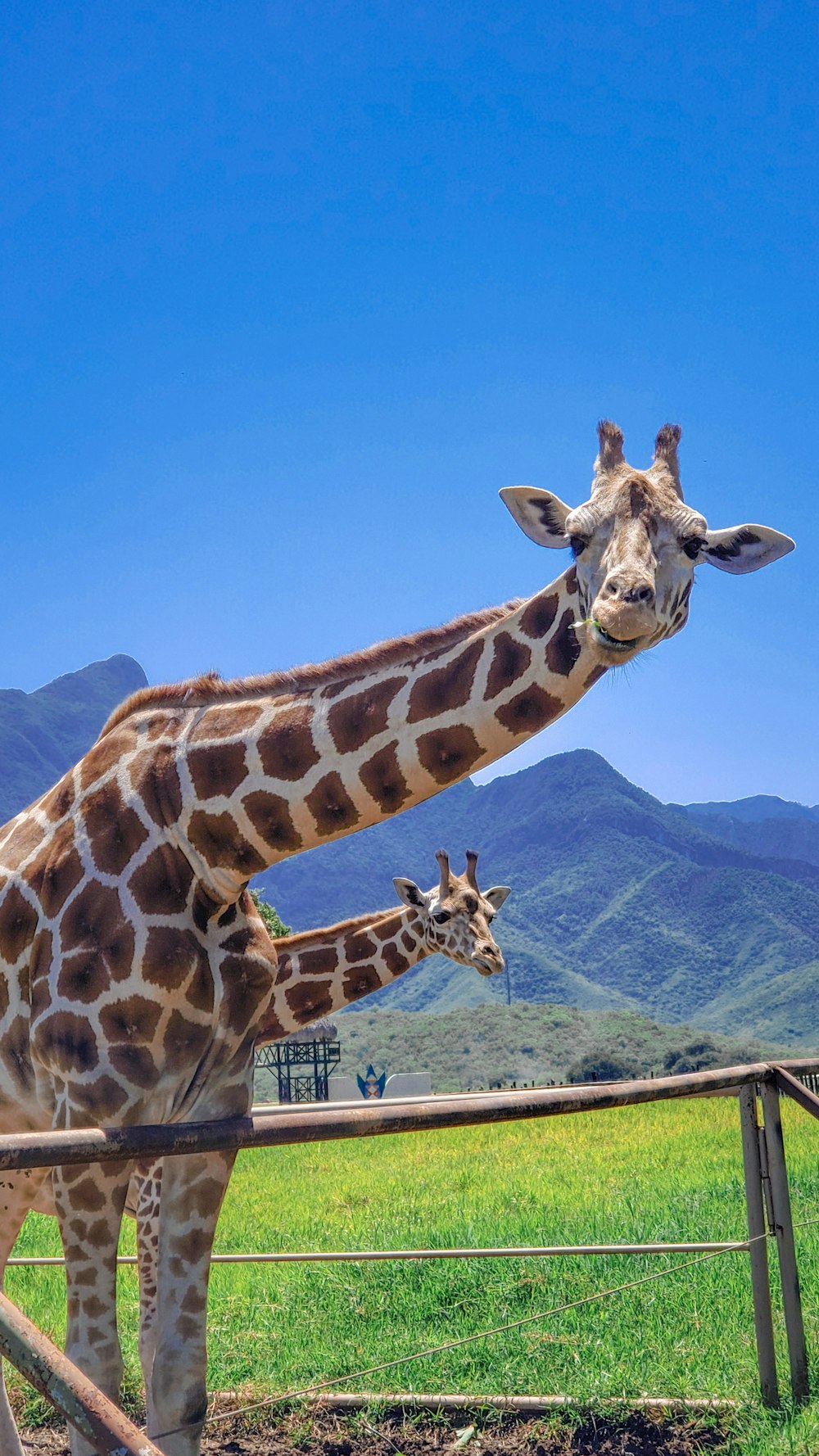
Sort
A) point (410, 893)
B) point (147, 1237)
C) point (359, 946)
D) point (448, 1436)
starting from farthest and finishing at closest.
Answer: point (410, 893) < point (359, 946) < point (147, 1237) < point (448, 1436)

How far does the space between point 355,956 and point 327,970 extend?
274mm

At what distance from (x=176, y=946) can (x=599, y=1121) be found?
46.2ft

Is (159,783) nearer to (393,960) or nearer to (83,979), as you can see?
(83,979)

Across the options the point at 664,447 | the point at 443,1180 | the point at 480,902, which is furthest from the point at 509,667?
the point at 443,1180

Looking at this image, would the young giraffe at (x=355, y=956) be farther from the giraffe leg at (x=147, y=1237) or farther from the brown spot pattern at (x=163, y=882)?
the brown spot pattern at (x=163, y=882)

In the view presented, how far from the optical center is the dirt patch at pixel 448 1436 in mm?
4645

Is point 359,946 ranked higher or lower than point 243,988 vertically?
higher

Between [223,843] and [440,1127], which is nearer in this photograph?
[440,1127]

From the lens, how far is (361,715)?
4324 millimetres

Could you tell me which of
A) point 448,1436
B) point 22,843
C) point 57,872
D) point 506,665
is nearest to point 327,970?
point 448,1436

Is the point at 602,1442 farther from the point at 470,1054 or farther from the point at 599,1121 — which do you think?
the point at 470,1054

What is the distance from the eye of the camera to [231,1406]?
543 cm

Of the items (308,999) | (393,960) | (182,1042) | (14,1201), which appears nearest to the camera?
(182,1042)

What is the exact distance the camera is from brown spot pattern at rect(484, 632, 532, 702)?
4152 millimetres
